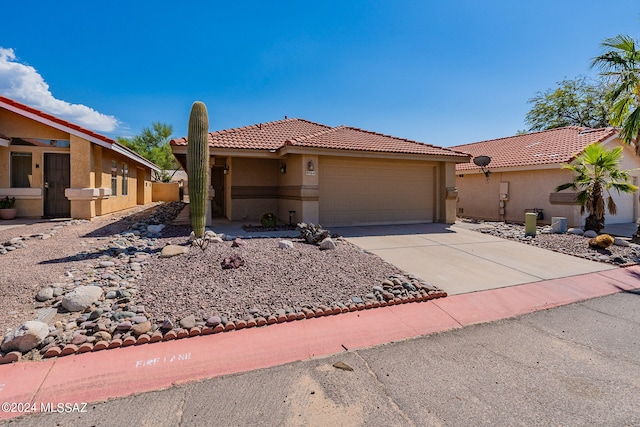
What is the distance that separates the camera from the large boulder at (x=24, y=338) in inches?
126

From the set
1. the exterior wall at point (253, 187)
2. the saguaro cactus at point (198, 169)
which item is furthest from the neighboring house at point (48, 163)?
the saguaro cactus at point (198, 169)

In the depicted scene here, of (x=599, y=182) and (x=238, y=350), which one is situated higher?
(x=599, y=182)

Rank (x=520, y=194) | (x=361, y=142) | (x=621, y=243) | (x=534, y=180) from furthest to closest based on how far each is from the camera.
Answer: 1. (x=520, y=194)
2. (x=534, y=180)
3. (x=361, y=142)
4. (x=621, y=243)

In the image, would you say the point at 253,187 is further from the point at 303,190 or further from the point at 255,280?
the point at 255,280

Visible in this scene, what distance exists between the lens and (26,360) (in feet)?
10.2

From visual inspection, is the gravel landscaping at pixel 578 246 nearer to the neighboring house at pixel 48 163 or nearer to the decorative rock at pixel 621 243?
the decorative rock at pixel 621 243

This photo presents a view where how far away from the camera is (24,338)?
3240mm

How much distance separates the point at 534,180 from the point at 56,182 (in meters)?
20.5

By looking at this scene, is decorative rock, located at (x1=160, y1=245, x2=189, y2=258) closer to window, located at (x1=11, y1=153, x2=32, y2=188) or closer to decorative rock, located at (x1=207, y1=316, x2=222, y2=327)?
decorative rock, located at (x1=207, y1=316, x2=222, y2=327)

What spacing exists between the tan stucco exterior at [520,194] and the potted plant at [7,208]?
20.8 meters

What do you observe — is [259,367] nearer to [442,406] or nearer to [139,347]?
[139,347]

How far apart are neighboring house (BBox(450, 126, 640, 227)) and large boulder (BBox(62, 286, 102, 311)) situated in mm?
16337

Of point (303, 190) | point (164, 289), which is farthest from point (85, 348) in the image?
point (303, 190)

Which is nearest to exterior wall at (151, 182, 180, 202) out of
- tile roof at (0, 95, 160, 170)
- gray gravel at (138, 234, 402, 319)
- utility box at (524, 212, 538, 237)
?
tile roof at (0, 95, 160, 170)
